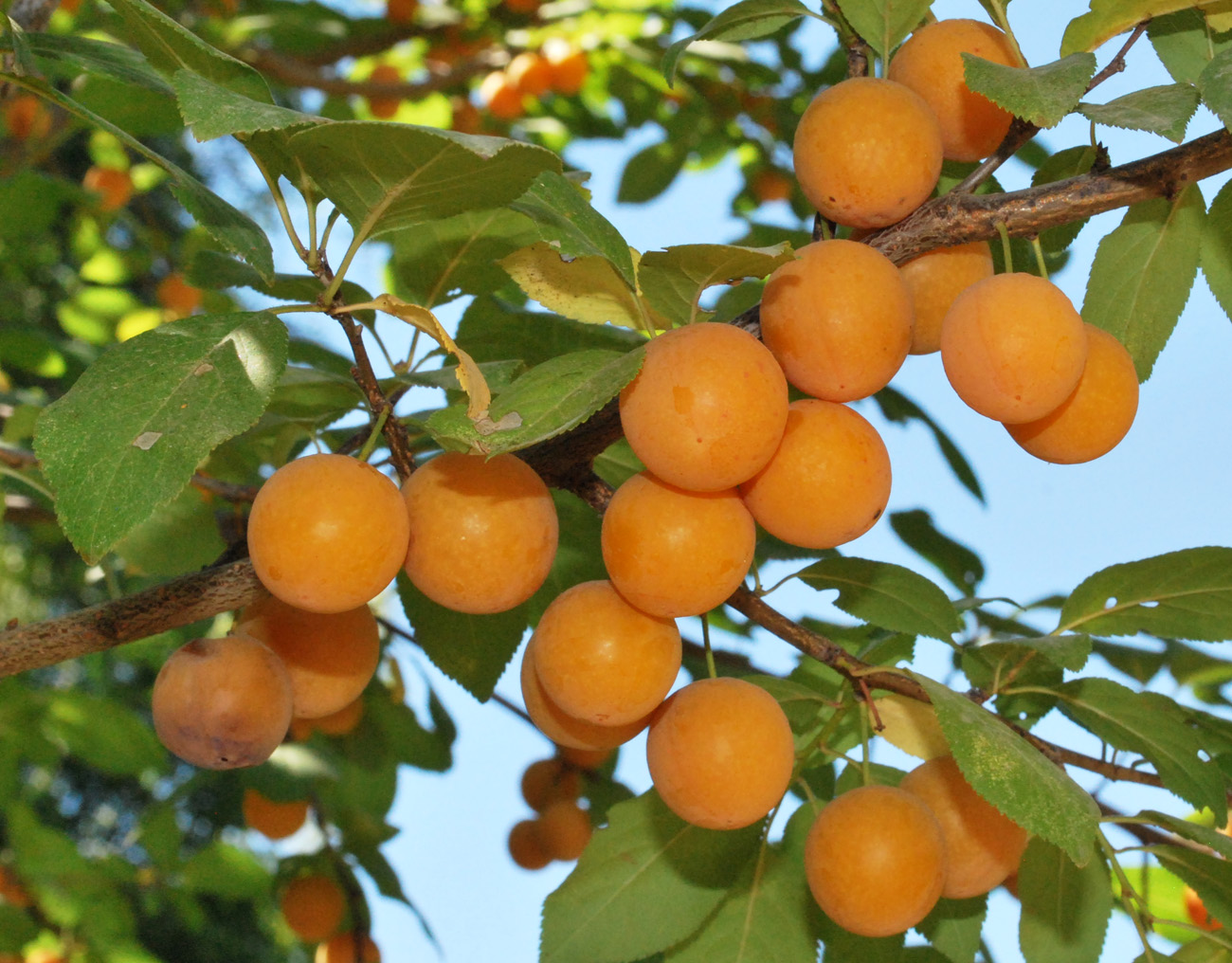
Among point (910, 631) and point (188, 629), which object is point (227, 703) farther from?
point (188, 629)

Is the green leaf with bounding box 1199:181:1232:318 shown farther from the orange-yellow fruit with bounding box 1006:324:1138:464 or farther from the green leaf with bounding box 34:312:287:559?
the green leaf with bounding box 34:312:287:559

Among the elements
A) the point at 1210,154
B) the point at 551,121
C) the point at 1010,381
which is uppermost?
the point at 1210,154

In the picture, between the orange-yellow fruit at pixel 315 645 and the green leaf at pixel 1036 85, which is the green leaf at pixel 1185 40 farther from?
the orange-yellow fruit at pixel 315 645

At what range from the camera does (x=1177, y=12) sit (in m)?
0.83

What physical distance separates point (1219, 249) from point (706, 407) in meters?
0.55

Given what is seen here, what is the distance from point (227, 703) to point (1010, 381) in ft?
2.04

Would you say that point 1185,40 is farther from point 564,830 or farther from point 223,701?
point 564,830

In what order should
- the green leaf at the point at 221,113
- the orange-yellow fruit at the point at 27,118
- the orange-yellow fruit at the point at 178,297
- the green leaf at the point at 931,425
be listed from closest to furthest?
the green leaf at the point at 221,113
the green leaf at the point at 931,425
the orange-yellow fruit at the point at 27,118
the orange-yellow fruit at the point at 178,297

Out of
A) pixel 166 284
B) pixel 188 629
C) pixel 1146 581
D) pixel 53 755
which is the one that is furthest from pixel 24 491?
pixel 1146 581

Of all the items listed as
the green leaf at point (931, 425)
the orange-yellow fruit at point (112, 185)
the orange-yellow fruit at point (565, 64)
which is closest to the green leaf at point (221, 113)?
the green leaf at point (931, 425)

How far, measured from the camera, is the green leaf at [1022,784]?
26.3 inches

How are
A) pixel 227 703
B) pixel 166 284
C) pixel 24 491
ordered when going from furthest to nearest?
pixel 166 284
pixel 24 491
pixel 227 703

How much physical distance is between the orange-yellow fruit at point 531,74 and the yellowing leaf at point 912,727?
2044 millimetres

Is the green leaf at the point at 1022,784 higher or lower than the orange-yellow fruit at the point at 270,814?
higher
